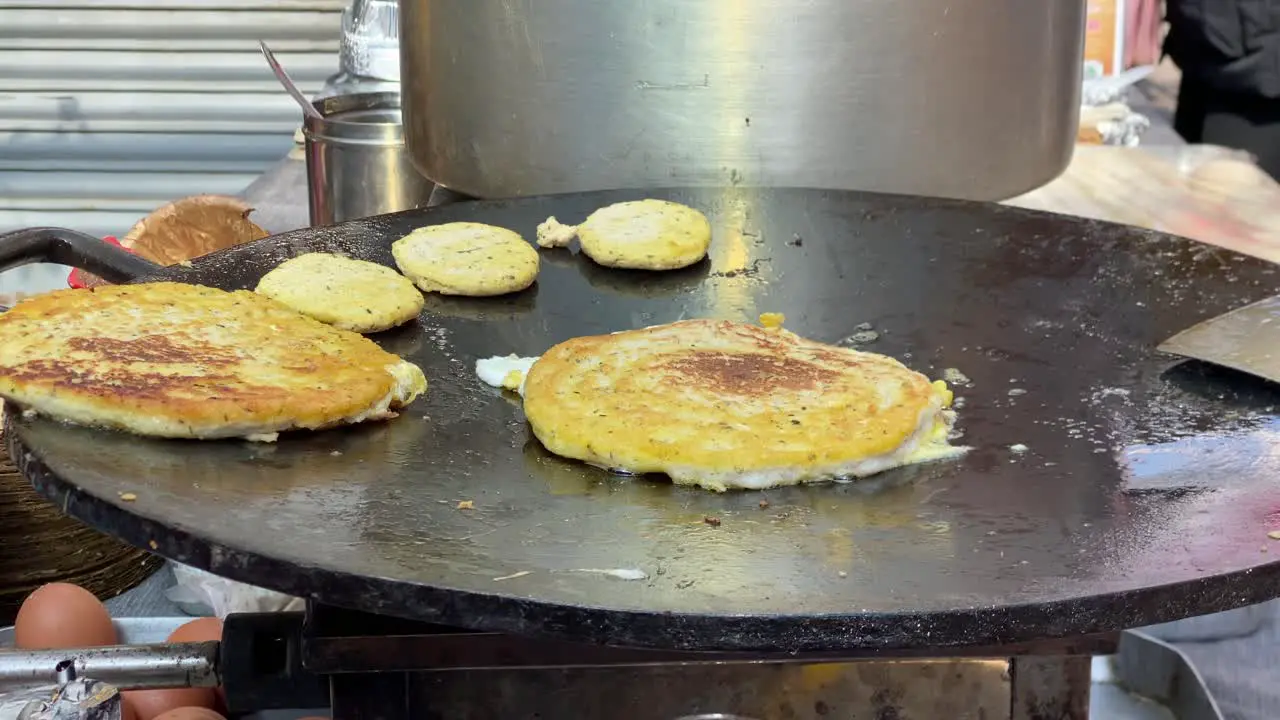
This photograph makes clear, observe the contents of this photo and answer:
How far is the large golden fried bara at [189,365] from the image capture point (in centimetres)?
105

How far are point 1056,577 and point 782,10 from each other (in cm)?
125

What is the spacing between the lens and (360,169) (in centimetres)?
251

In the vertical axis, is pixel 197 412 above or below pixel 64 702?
above

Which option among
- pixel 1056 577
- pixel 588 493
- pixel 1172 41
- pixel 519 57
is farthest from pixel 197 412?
pixel 1172 41

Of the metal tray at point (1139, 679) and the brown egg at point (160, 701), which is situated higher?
the brown egg at point (160, 701)

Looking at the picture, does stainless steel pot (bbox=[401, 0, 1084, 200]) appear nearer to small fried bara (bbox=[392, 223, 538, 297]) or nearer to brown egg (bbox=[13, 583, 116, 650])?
small fried bara (bbox=[392, 223, 538, 297])

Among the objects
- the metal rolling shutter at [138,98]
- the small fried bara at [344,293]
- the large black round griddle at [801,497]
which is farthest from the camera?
the metal rolling shutter at [138,98]

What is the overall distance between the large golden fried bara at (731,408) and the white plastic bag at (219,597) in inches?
30.9

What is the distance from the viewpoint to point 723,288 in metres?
1.63

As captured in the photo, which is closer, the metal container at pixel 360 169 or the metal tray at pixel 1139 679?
the metal tray at pixel 1139 679

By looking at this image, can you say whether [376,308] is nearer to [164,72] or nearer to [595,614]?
[595,614]

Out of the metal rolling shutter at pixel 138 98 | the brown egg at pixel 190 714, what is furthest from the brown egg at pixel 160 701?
the metal rolling shutter at pixel 138 98

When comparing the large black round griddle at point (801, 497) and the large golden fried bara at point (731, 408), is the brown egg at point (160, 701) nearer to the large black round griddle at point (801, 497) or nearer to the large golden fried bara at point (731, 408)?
the large black round griddle at point (801, 497)

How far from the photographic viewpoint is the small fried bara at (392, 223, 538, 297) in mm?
1537
